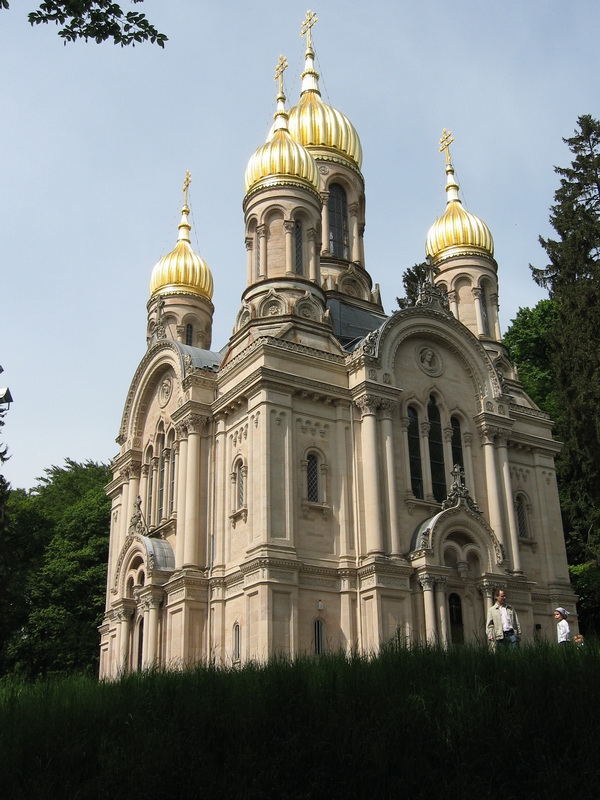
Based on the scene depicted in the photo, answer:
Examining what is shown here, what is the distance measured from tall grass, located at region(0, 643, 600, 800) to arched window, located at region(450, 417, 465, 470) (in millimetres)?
16077

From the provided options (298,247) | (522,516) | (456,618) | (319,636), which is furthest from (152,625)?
(298,247)

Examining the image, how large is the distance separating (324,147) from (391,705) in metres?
29.4

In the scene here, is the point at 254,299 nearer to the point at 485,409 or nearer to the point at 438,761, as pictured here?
the point at 485,409

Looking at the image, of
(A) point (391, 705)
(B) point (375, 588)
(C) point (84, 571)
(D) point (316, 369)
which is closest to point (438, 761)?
(A) point (391, 705)

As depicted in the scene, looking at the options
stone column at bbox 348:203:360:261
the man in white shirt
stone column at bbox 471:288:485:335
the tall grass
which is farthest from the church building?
the tall grass

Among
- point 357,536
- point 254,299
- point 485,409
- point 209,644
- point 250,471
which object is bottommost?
point 209,644

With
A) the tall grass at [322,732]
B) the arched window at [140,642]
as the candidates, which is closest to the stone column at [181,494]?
the arched window at [140,642]

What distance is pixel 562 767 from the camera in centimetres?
957

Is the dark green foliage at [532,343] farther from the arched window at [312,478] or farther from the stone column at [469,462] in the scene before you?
the arched window at [312,478]

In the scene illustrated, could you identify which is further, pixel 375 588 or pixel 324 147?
pixel 324 147

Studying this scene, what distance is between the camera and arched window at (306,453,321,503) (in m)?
24.7

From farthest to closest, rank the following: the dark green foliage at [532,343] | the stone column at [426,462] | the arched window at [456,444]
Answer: the dark green foliage at [532,343] → the arched window at [456,444] → the stone column at [426,462]

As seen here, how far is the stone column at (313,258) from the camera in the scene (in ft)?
96.6

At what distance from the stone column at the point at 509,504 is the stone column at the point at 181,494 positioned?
9614mm
